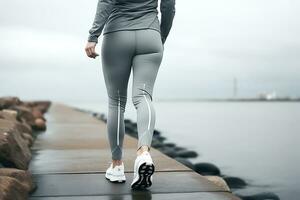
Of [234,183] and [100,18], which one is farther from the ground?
[100,18]

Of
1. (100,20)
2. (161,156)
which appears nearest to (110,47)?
(100,20)

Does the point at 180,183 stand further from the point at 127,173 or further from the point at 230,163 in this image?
the point at 230,163

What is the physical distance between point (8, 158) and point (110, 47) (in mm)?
1419

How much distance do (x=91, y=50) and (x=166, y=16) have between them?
0.69 meters

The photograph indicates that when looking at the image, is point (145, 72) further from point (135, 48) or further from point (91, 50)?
point (91, 50)

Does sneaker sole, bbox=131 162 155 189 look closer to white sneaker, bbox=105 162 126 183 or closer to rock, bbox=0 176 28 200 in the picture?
white sneaker, bbox=105 162 126 183

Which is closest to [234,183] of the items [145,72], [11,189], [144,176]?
[144,176]

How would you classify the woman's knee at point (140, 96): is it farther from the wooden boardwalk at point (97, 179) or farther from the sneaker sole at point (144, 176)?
the wooden boardwalk at point (97, 179)

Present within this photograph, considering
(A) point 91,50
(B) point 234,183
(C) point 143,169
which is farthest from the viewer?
(B) point 234,183

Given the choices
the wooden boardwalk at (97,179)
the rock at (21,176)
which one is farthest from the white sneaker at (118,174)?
the rock at (21,176)

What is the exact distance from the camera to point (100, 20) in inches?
136

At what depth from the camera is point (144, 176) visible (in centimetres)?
343

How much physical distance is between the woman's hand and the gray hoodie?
0.11ft

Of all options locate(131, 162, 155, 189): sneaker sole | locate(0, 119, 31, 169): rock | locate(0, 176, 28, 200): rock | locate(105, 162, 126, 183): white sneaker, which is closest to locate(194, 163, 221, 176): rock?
locate(0, 119, 31, 169): rock
